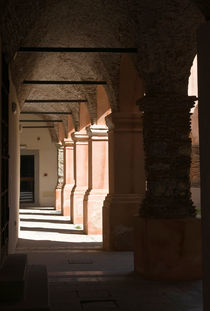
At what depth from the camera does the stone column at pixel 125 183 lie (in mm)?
9695

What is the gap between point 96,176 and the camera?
41.2ft

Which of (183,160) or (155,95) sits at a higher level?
(155,95)

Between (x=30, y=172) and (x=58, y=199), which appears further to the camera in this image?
(x=30, y=172)

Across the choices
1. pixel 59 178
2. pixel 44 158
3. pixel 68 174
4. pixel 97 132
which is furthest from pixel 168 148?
pixel 44 158

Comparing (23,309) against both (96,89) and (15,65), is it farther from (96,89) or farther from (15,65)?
(96,89)

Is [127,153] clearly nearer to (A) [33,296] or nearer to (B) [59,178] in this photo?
(A) [33,296]

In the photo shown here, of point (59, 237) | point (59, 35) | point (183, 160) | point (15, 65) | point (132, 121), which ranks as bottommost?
point (59, 237)

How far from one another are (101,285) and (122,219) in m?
3.56

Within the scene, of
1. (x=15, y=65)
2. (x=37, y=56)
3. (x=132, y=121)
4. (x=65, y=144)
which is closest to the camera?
(x=15, y=65)

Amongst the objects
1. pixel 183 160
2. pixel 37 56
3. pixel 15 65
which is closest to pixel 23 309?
pixel 183 160

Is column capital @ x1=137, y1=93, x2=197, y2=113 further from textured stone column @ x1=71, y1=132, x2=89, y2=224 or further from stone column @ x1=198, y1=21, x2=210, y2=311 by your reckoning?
textured stone column @ x1=71, y1=132, x2=89, y2=224

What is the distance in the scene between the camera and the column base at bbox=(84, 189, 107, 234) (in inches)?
501

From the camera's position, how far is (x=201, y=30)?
12.7 ft

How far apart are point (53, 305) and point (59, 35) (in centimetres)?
547
